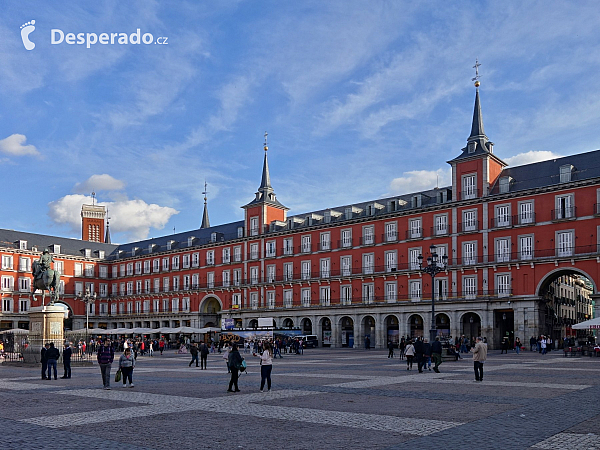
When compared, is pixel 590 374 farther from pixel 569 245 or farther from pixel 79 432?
pixel 569 245

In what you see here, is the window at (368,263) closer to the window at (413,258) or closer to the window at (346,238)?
the window at (346,238)

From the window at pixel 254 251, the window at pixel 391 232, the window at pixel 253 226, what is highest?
the window at pixel 253 226

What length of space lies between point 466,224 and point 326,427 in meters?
45.4

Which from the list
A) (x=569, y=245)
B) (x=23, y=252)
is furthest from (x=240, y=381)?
(x=23, y=252)

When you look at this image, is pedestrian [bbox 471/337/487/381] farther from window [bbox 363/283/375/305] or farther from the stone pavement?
window [bbox 363/283/375/305]

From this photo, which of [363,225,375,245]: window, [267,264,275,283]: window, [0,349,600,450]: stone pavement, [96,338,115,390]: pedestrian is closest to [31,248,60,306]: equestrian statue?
[0,349,600,450]: stone pavement

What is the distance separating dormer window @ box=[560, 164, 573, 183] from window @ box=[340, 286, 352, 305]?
2291 centimetres

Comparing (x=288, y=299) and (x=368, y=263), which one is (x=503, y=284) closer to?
(x=368, y=263)

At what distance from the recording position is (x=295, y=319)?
66.6 meters

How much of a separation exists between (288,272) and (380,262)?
12372 millimetres

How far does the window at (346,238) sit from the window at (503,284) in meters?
16.3

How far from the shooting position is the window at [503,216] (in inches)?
2035

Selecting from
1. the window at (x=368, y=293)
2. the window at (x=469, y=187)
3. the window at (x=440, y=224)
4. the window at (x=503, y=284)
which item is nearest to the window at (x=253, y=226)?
the window at (x=368, y=293)

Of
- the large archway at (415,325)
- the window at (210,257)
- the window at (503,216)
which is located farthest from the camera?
the window at (210,257)
